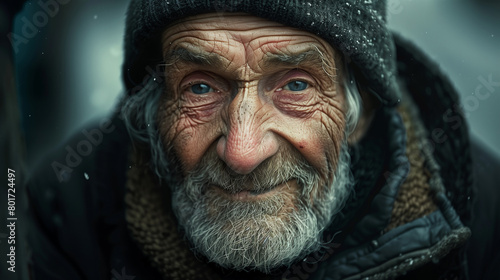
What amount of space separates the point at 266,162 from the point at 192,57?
15.9 inches

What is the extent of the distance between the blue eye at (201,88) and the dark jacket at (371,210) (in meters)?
0.56

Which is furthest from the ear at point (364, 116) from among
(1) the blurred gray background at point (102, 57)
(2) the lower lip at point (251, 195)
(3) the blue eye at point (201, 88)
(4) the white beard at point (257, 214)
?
(3) the blue eye at point (201, 88)

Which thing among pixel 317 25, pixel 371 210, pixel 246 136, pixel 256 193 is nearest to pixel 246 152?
pixel 246 136

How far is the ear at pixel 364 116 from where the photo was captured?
2170 mm

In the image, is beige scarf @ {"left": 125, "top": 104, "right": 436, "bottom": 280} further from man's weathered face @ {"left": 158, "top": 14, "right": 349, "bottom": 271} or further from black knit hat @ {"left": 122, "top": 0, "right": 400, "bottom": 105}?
black knit hat @ {"left": 122, "top": 0, "right": 400, "bottom": 105}

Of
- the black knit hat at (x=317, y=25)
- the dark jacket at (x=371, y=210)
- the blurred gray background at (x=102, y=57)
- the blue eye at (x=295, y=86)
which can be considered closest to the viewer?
the black knit hat at (x=317, y=25)

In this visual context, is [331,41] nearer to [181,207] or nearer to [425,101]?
[425,101]

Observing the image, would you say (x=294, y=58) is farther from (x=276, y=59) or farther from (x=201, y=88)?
(x=201, y=88)

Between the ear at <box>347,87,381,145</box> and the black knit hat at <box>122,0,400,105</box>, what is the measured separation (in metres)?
0.06

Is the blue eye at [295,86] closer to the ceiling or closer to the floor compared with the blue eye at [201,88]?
closer to the floor

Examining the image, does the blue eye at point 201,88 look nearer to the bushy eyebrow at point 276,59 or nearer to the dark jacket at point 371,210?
the bushy eyebrow at point 276,59

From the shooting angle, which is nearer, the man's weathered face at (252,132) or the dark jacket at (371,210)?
the man's weathered face at (252,132)

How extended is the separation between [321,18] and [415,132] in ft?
2.40

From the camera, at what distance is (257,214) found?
75.5 inches
